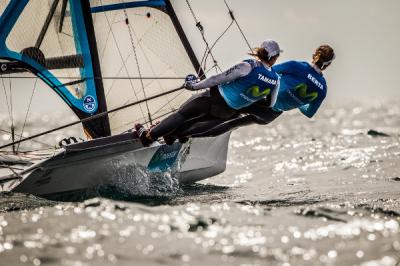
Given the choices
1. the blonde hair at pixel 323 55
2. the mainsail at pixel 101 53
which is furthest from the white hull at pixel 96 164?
the blonde hair at pixel 323 55

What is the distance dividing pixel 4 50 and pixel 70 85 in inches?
38.6

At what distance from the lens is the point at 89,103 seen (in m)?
8.30

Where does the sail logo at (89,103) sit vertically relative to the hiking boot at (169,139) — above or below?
above

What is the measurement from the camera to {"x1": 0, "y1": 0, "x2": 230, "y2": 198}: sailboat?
6.92m

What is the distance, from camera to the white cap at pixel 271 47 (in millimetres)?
6723

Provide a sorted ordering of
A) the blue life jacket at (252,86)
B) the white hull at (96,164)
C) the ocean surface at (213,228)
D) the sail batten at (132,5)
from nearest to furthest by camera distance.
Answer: the ocean surface at (213,228), the blue life jacket at (252,86), the white hull at (96,164), the sail batten at (132,5)

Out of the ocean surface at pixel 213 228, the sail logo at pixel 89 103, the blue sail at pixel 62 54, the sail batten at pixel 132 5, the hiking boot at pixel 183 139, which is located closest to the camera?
the ocean surface at pixel 213 228

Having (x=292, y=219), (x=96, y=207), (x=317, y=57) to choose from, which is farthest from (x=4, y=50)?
(x=292, y=219)

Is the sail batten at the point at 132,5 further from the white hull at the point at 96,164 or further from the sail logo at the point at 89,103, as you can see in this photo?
the white hull at the point at 96,164

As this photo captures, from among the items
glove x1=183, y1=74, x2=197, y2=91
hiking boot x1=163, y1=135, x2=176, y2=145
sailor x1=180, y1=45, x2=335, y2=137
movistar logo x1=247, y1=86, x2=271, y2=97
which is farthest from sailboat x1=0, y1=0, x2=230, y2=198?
movistar logo x1=247, y1=86, x2=271, y2=97

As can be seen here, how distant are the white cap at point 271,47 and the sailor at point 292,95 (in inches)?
11.8

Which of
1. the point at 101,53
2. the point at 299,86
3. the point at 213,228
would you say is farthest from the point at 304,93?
the point at 101,53

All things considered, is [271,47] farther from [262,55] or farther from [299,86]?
[299,86]

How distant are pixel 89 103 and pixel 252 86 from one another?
2602 mm
